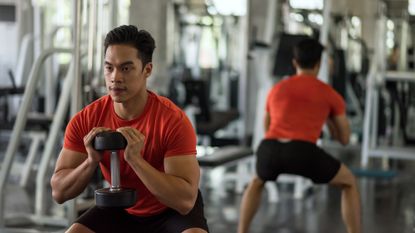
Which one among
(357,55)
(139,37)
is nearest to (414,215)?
(139,37)

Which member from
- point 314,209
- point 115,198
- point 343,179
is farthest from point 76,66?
point 314,209

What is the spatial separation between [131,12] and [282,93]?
170cm

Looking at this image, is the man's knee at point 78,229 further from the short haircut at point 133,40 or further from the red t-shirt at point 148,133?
the short haircut at point 133,40

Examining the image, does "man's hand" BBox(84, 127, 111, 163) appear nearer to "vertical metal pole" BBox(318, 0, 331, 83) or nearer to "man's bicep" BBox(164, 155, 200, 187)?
"man's bicep" BBox(164, 155, 200, 187)

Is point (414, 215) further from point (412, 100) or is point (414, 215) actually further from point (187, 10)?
point (187, 10)

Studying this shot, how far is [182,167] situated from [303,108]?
1.63 m

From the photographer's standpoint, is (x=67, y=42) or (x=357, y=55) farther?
(x=357, y=55)

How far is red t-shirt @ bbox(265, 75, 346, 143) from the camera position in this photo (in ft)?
12.5

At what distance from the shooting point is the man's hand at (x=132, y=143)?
6.87ft

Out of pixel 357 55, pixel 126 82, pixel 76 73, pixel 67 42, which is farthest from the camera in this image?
pixel 357 55

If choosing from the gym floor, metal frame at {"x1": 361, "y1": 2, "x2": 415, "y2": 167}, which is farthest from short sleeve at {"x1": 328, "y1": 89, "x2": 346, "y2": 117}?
metal frame at {"x1": 361, "y1": 2, "x2": 415, "y2": 167}

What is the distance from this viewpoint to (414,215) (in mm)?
5086

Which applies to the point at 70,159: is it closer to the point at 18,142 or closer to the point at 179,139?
the point at 179,139

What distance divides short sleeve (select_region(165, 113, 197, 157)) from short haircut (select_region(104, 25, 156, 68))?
220 millimetres
